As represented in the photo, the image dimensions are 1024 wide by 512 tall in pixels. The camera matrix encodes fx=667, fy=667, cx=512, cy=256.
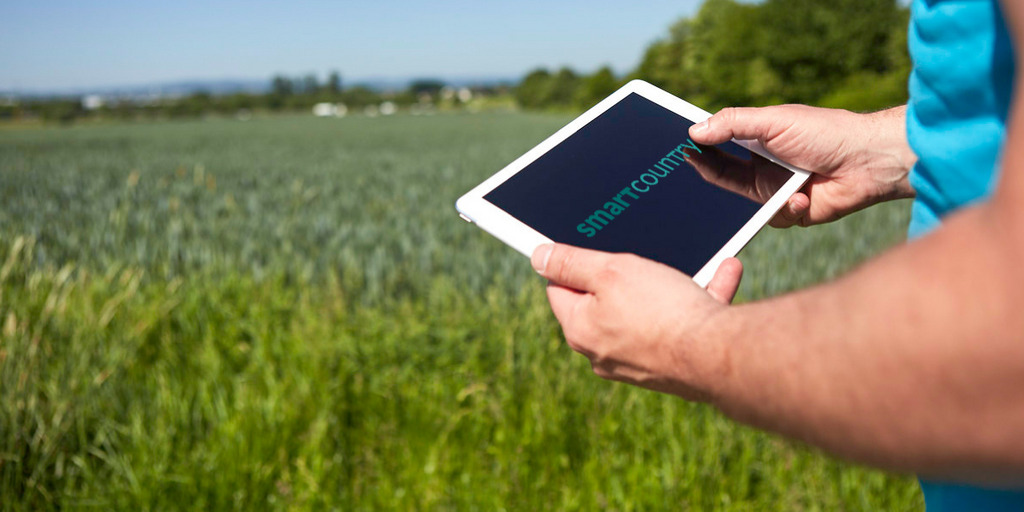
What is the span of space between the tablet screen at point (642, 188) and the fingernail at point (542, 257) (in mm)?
59

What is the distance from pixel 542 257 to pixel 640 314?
212 millimetres

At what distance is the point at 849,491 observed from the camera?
7.98 ft

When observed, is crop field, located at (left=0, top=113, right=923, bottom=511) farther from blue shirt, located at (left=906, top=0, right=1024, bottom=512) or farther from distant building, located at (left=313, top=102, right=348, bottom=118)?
distant building, located at (left=313, top=102, right=348, bottom=118)

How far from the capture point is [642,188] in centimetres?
125

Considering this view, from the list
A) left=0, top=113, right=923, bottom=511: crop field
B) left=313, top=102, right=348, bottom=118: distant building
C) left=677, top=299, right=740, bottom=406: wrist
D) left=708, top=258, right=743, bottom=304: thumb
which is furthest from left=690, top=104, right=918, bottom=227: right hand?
left=313, top=102, right=348, bottom=118: distant building

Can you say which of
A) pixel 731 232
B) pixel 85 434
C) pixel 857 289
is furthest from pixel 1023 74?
pixel 85 434

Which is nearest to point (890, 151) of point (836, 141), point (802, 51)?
point (836, 141)

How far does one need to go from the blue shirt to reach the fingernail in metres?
0.54

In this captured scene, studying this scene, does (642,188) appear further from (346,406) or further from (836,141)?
(346,406)

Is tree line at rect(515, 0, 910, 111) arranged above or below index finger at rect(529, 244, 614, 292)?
below

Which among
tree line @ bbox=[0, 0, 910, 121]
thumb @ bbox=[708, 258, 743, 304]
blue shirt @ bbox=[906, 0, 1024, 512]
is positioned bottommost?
tree line @ bbox=[0, 0, 910, 121]

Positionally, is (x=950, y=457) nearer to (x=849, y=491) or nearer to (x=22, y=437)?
(x=849, y=491)

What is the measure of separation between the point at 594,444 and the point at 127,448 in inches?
71.0

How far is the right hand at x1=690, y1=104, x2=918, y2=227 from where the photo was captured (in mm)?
1439
